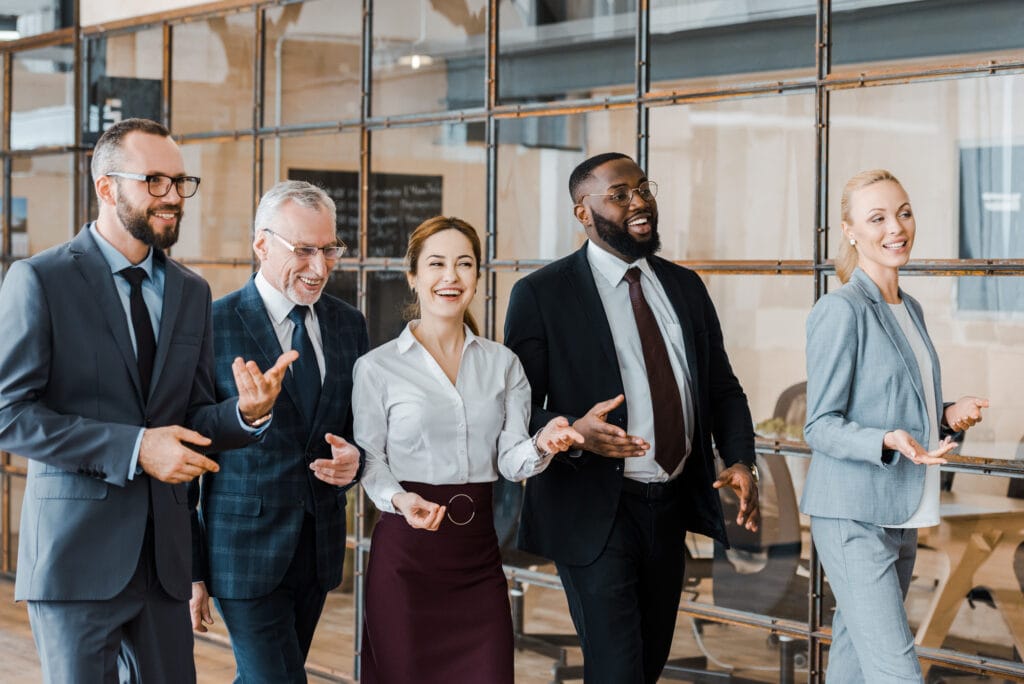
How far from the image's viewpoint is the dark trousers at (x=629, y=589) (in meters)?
3.30

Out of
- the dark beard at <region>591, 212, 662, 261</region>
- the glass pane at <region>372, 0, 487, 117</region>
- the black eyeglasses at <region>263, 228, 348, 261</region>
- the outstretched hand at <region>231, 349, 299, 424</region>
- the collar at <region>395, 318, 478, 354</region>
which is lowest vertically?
the outstretched hand at <region>231, 349, 299, 424</region>

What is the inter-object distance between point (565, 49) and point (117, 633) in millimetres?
2529

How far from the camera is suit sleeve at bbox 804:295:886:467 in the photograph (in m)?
3.14

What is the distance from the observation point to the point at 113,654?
278 cm

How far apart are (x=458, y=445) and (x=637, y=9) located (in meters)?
1.82

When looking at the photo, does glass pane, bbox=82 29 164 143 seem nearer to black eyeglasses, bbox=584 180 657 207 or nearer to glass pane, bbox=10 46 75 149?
glass pane, bbox=10 46 75 149

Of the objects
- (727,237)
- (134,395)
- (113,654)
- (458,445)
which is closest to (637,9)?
(727,237)

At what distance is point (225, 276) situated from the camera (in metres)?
5.66

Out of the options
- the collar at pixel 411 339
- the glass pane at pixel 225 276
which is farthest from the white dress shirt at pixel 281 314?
the glass pane at pixel 225 276

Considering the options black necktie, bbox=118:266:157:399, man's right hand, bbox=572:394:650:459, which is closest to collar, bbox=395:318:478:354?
man's right hand, bbox=572:394:650:459

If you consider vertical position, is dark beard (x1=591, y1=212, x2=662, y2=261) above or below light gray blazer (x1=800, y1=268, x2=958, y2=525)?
above

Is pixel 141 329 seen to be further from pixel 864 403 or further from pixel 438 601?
pixel 864 403

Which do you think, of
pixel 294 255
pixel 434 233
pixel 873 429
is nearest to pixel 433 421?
pixel 434 233

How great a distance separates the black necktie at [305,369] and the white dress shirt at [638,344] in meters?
0.75
